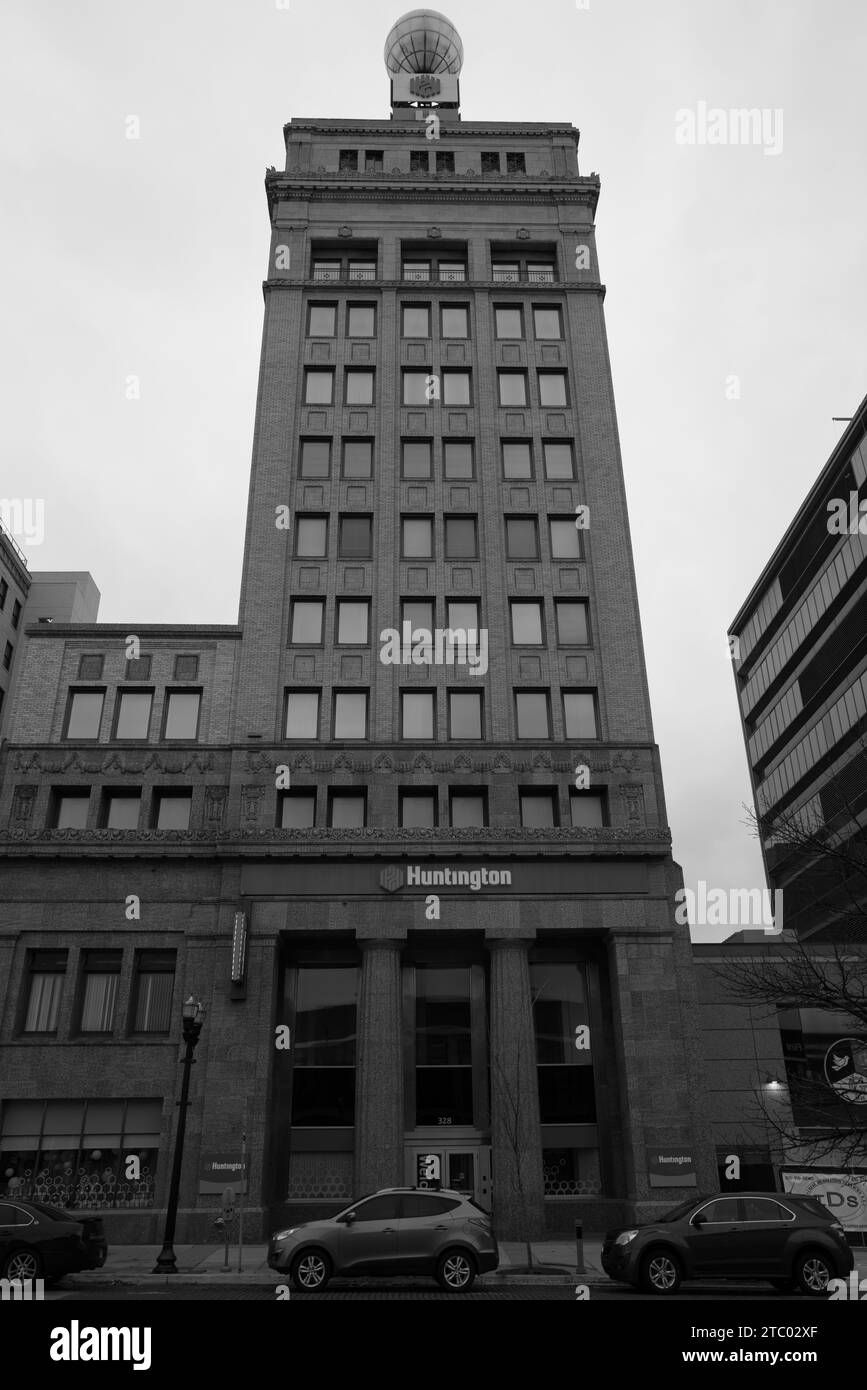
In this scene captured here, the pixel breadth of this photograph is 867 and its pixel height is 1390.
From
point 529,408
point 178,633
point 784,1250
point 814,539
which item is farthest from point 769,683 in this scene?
point 784,1250

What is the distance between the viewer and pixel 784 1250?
17.4 metres

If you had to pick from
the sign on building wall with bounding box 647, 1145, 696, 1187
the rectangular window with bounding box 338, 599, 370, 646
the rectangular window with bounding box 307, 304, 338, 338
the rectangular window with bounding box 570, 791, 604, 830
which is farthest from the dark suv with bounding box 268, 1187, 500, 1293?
the rectangular window with bounding box 307, 304, 338, 338

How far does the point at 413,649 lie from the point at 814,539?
42610 millimetres

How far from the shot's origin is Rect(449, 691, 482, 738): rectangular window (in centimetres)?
3628

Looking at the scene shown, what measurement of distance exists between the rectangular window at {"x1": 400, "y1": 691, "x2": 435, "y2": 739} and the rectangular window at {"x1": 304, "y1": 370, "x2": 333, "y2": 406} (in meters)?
14.8

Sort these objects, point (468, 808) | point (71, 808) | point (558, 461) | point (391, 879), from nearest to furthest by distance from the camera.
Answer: point (391, 879) → point (71, 808) → point (468, 808) → point (558, 461)

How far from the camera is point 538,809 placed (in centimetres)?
3519

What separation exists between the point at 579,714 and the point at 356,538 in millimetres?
11719

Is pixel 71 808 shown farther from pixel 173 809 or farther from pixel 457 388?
pixel 457 388

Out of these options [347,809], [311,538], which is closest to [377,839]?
[347,809]

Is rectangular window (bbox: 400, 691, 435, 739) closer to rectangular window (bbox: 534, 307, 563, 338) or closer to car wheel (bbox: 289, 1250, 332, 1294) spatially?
rectangular window (bbox: 534, 307, 563, 338)

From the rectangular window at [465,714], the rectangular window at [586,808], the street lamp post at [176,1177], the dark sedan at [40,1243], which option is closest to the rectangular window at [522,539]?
the rectangular window at [465,714]
